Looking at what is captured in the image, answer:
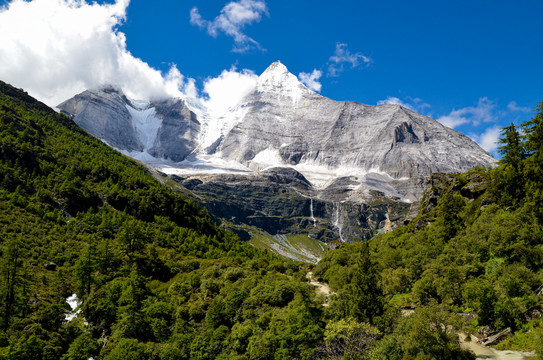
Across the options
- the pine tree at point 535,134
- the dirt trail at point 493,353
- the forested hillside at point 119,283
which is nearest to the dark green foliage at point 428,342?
the dirt trail at point 493,353

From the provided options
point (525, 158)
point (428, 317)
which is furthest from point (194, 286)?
point (525, 158)

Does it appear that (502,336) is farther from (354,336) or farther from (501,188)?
(501,188)

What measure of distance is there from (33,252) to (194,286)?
44.6 metres

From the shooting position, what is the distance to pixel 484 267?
55.9m

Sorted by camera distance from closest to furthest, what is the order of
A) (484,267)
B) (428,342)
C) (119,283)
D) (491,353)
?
(428,342) → (491,353) → (484,267) → (119,283)

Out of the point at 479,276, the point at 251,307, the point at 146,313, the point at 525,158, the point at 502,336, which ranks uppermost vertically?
the point at 525,158

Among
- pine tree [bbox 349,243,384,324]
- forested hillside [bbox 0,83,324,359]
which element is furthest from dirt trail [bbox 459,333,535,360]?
forested hillside [bbox 0,83,324,359]

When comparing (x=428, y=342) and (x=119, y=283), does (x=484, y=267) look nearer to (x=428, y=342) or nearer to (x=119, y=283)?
(x=428, y=342)

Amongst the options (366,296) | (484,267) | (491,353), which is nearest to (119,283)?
(366,296)

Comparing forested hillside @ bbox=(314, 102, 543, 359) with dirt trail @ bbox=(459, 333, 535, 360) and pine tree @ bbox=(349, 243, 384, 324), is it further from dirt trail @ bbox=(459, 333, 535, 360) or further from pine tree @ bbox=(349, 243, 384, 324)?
dirt trail @ bbox=(459, 333, 535, 360)

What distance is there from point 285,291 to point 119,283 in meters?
40.1

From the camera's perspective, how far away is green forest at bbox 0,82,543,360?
4381 centimetres

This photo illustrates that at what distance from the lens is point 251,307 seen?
62.4 m

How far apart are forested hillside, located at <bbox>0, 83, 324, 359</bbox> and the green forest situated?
32cm
